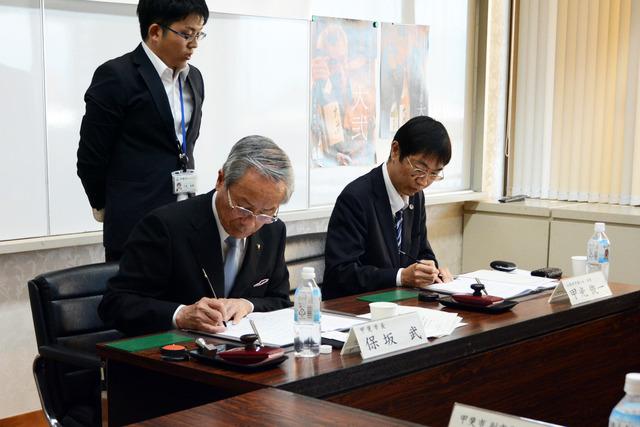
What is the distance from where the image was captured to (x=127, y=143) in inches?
119

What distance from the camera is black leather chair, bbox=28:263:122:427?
2467 mm

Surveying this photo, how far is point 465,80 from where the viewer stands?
561 cm

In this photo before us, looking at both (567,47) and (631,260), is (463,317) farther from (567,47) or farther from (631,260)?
(567,47)

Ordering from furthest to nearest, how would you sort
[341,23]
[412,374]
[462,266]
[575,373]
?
[462,266] → [341,23] → [575,373] → [412,374]

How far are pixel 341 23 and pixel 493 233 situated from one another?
5.64 ft

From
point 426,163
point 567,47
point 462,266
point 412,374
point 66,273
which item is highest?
point 567,47

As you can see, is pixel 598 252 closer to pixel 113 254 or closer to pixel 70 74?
pixel 113 254

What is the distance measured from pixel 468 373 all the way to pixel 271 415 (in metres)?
0.88

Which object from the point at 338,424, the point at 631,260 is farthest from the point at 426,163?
the point at 631,260

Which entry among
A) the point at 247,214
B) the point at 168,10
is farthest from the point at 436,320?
the point at 168,10

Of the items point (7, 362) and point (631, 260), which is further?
point (631, 260)

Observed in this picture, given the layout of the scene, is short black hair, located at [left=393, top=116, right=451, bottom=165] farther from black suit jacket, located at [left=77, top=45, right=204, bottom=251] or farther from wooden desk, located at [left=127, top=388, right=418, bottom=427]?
wooden desk, located at [left=127, top=388, right=418, bottom=427]

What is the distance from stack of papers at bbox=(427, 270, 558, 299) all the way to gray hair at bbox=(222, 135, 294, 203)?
30.8 inches

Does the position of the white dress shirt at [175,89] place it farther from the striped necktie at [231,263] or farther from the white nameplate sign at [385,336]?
the white nameplate sign at [385,336]
